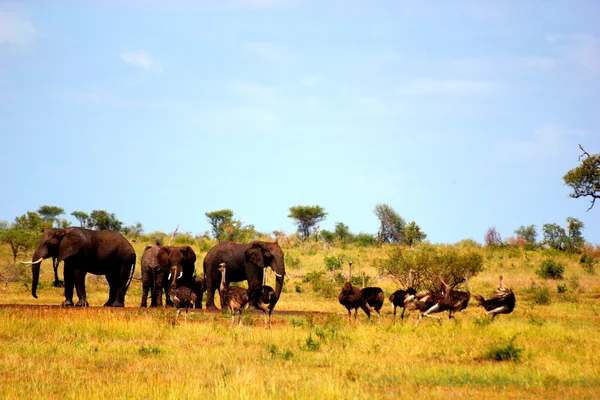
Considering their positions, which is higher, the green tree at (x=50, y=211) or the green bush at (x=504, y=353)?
the green tree at (x=50, y=211)

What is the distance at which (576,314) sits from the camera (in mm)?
25234

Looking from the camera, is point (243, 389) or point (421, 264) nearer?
point (243, 389)

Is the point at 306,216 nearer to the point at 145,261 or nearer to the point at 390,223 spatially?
the point at 390,223

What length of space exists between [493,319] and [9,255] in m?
35.7

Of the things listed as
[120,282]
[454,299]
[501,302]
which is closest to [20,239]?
[120,282]

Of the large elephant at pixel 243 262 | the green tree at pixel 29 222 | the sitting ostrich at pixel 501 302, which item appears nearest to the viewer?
the sitting ostrich at pixel 501 302

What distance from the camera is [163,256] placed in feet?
82.9

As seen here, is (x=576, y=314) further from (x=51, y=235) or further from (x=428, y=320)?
(x=51, y=235)

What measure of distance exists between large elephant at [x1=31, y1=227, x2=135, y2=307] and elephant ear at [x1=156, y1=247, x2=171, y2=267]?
128 cm

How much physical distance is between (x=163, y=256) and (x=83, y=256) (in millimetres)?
2746

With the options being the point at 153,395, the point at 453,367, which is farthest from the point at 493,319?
the point at 153,395

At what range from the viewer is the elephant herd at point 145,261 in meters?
23.5

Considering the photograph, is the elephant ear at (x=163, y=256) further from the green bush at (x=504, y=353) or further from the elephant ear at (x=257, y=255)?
the green bush at (x=504, y=353)

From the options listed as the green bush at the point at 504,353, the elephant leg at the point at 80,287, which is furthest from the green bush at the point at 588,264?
the green bush at the point at 504,353
